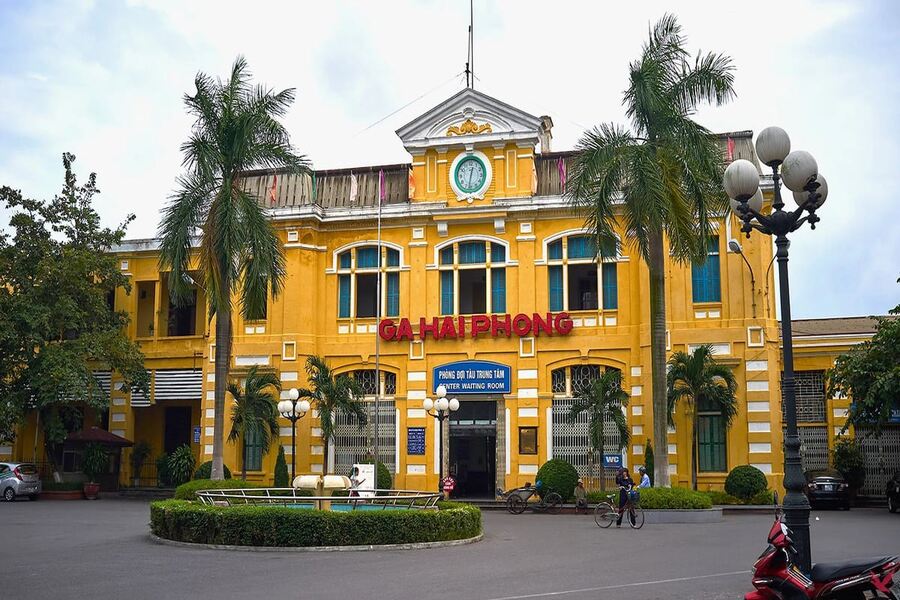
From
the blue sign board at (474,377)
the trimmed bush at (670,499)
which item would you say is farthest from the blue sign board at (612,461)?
the trimmed bush at (670,499)

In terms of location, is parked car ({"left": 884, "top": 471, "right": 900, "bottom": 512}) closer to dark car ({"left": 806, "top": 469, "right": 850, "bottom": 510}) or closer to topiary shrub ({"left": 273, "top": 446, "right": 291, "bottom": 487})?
dark car ({"left": 806, "top": 469, "right": 850, "bottom": 510})

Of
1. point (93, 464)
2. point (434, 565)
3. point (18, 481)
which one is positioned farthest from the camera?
point (93, 464)

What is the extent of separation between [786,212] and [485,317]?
73.8 ft

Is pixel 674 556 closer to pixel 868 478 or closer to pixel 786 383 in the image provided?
pixel 786 383

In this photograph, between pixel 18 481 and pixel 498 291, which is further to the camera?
pixel 498 291

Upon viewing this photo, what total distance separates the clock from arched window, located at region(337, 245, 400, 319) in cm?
331

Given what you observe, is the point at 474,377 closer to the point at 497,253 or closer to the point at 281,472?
the point at 497,253

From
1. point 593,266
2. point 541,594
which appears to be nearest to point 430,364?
point 593,266

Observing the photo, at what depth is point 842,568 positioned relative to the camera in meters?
9.89

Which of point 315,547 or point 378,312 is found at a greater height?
point 378,312

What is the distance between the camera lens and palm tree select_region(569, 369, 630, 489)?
31500 mm

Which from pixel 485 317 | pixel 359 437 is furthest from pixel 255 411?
pixel 485 317

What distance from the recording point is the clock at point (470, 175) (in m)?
35.5

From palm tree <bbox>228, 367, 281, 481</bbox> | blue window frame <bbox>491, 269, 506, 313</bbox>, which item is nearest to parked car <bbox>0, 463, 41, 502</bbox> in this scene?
palm tree <bbox>228, 367, 281, 481</bbox>
